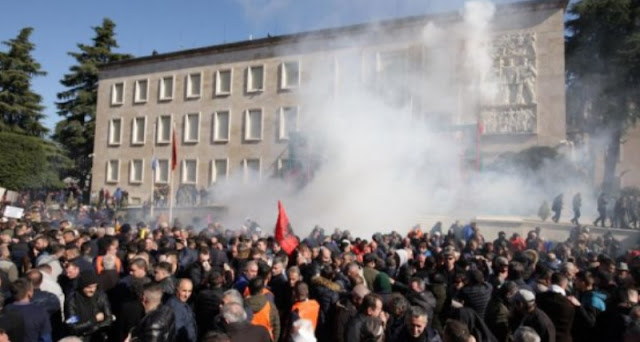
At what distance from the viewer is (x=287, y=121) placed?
102 ft

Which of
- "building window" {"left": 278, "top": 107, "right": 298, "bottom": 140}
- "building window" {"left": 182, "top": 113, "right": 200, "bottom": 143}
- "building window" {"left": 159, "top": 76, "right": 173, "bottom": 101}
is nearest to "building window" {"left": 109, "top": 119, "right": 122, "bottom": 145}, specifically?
"building window" {"left": 159, "top": 76, "right": 173, "bottom": 101}

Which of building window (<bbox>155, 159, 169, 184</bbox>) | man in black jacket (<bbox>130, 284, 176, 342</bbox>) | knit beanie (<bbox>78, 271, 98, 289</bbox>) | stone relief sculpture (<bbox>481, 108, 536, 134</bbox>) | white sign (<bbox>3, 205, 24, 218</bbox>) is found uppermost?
stone relief sculpture (<bbox>481, 108, 536, 134</bbox>)

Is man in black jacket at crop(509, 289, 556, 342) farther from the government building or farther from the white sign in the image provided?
the government building

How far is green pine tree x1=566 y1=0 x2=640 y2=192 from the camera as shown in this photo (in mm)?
27859

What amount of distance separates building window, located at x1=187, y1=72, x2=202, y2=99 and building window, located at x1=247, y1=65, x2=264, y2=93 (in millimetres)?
4110

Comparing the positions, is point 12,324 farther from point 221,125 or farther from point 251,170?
point 221,125

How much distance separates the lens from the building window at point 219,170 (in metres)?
33.0

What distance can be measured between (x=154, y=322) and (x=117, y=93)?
38.8 meters

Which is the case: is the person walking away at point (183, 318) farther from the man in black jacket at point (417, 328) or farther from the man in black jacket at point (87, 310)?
the man in black jacket at point (417, 328)

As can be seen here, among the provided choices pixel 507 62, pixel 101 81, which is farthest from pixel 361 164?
pixel 101 81

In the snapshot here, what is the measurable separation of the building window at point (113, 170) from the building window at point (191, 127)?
6629 millimetres

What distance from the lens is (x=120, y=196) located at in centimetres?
3066

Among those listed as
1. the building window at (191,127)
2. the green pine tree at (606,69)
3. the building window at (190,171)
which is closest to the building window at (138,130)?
the building window at (191,127)

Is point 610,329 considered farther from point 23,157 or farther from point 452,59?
point 23,157
